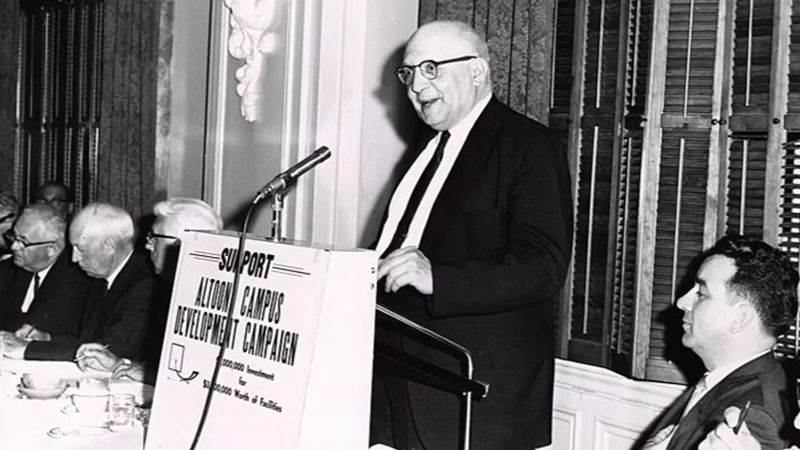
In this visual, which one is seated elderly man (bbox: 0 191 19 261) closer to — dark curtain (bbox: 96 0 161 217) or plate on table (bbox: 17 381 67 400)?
dark curtain (bbox: 96 0 161 217)

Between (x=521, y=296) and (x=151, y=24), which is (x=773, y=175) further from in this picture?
(x=151, y=24)

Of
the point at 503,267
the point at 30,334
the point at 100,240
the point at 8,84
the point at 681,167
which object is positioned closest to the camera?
the point at 503,267

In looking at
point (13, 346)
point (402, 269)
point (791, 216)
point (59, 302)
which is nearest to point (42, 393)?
point (13, 346)

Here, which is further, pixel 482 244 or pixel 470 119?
pixel 470 119

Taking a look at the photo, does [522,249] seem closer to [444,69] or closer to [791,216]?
[444,69]

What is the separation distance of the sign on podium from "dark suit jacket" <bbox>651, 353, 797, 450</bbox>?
1032 mm

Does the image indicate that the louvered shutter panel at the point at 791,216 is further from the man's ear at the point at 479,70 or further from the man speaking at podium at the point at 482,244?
the man's ear at the point at 479,70

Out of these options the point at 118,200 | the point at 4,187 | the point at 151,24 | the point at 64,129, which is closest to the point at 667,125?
the point at 151,24

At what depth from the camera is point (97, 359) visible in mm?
3297

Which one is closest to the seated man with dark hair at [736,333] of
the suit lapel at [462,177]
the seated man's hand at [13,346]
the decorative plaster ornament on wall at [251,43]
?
the suit lapel at [462,177]

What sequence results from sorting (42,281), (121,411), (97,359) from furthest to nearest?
(42,281), (97,359), (121,411)

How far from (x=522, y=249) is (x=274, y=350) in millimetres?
794

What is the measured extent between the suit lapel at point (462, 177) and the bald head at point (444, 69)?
0.08 meters

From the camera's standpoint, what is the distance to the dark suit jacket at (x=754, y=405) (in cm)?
232
